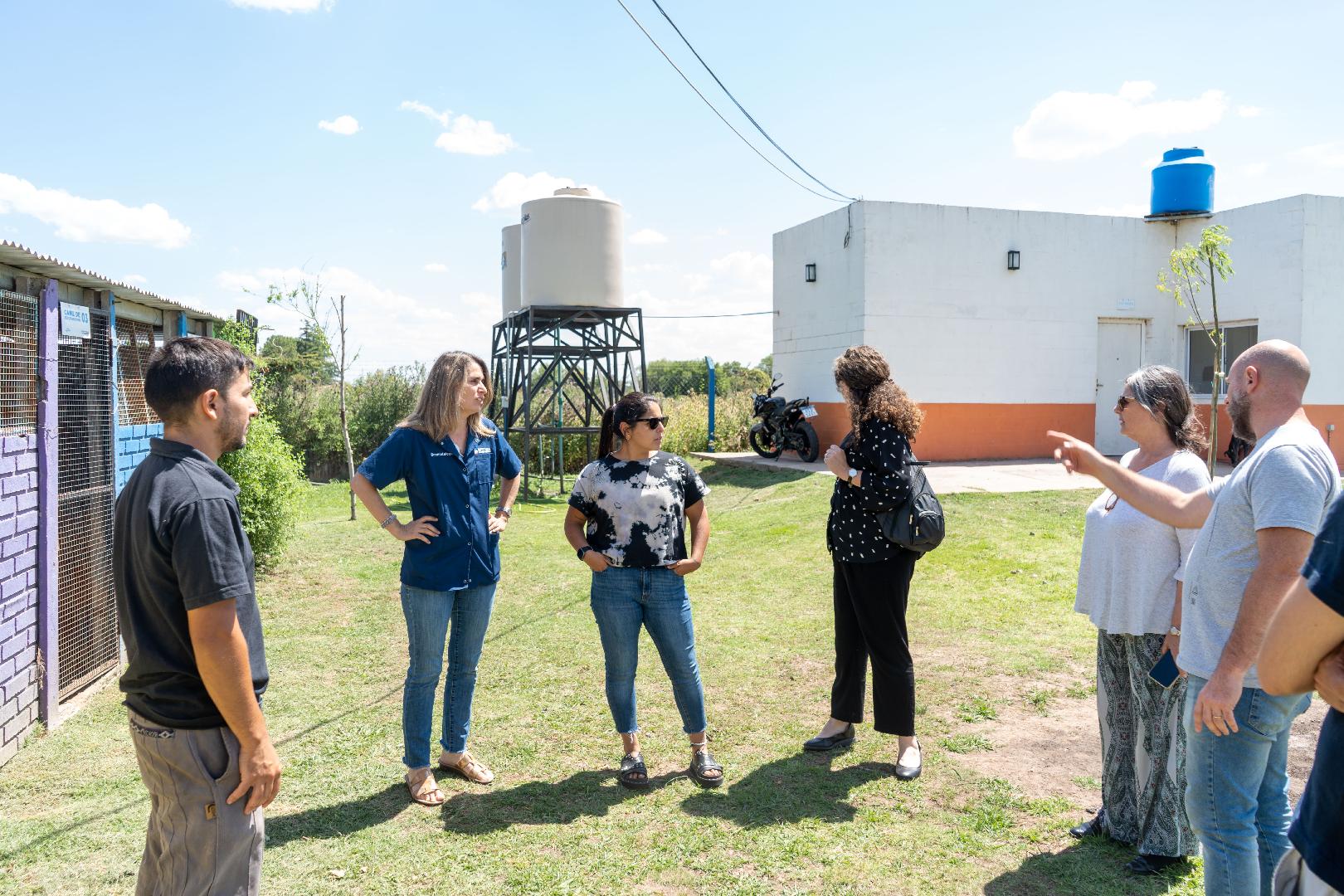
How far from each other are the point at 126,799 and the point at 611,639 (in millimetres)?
2098

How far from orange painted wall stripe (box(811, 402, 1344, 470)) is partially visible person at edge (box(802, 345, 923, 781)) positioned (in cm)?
1016

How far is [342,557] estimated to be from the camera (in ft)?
30.3

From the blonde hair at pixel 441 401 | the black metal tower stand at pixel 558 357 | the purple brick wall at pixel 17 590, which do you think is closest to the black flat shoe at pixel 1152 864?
the blonde hair at pixel 441 401

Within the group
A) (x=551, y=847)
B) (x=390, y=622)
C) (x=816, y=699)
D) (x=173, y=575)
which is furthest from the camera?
(x=390, y=622)

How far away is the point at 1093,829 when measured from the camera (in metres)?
3.44

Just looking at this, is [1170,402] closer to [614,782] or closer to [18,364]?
[614,782]

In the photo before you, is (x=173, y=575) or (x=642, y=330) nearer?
(x=173, y=575)

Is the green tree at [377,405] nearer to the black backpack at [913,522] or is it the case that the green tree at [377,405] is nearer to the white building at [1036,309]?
the white building at [1036,309]

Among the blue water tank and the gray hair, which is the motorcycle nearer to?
the blue water tank

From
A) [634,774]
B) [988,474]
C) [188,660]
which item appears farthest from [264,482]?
[988,474]

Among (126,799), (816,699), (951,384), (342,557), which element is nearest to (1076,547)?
(816,699)

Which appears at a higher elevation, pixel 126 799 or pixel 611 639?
pixel 611 639

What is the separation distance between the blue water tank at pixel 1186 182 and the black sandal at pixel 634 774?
48.9 ft

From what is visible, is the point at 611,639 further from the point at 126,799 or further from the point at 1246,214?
the point at 1246,214
